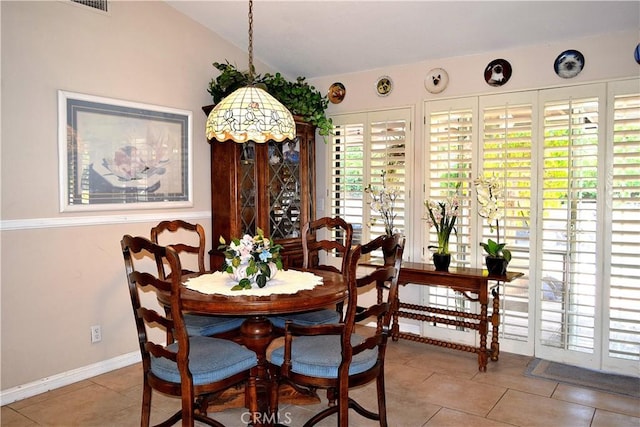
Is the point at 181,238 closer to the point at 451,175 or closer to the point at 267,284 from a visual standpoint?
the point at 267,284

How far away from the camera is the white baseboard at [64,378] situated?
298cm

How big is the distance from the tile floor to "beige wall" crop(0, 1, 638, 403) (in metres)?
0.31

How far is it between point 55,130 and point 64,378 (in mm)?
1661

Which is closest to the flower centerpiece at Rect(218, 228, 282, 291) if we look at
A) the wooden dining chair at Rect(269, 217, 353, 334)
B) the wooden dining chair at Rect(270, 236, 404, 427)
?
the wooden dining chair at Rect(270, 236, 404, 427)

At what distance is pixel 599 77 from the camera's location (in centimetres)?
340

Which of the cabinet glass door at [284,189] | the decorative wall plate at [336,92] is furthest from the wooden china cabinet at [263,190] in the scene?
the decorative wall plate at [336,92]

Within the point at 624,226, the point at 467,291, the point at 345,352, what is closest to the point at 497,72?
the point at 624,226

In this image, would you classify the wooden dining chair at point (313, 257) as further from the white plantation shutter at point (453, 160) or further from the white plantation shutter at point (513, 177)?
the white plantation shutter at point (513, 177)

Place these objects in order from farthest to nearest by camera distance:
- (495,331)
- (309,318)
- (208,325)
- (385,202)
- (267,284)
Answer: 1. (385,202)
2. (495,331)
3. (309,318)
4. (208,325)
5. (267,284)

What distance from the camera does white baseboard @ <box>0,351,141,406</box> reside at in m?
2.98

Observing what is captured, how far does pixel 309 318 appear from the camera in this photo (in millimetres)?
3072

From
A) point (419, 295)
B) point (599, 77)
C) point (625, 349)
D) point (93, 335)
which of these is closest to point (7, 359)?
point (93, 335)

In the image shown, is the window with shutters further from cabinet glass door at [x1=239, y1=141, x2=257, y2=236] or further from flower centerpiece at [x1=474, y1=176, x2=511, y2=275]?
cabinet glass door at [x1=239, y1=141, x2=257, y2=236]

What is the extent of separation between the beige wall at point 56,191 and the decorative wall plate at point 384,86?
180 centimetres
